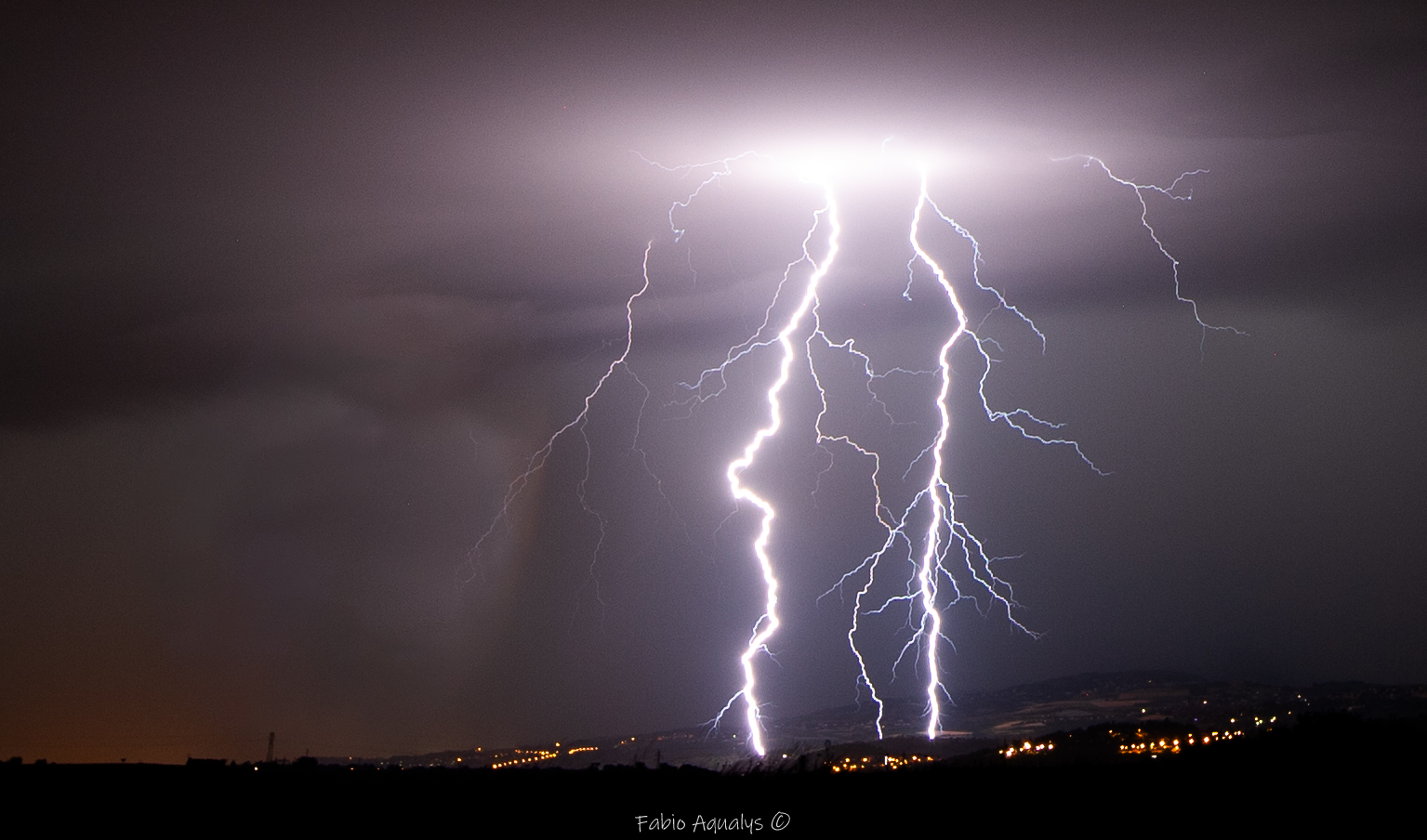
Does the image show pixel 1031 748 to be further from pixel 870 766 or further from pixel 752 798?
pixel 752 798

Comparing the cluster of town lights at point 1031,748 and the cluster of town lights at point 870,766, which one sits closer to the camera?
the cluster of town lights at point 870,766

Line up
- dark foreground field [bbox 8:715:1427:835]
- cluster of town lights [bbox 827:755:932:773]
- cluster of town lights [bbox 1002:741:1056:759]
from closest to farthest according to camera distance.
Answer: dark foreground field [bbox 8:715:1427:835], cluster of town lights [bbox 827:755:932:773], cluster of town lights [bbox 1002:741:1056:759]

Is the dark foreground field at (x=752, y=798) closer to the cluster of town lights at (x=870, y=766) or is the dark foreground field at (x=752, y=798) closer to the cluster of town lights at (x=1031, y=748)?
the cluster of town lights at (x=870, y=766)

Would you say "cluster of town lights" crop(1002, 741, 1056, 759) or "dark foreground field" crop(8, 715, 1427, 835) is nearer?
"dark foreground field" crop(8, 715, 1427, 835)

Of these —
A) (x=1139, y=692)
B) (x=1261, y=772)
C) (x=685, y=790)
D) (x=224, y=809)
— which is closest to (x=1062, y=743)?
(x=1261, y=772)

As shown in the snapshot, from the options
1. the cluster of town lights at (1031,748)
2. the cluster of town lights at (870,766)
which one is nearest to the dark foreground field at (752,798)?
the cluster of town lights at (870,766)

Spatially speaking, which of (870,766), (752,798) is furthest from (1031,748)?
(752,798)

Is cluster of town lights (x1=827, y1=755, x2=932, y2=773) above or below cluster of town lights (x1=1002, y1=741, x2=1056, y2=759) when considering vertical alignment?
above

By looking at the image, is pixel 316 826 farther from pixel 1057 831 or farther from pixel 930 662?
pixel 930 662

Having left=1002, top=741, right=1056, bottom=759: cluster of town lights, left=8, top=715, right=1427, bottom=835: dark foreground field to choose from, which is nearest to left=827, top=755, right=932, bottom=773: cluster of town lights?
left=8, top=715, right=1427, bottom=835: dark foreground field

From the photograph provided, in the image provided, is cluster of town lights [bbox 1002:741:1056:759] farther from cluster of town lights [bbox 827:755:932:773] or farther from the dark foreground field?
the dark foreground field

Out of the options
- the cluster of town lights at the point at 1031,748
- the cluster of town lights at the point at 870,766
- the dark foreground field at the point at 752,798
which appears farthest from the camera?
the cluster of town lights at the point at 1031,748
